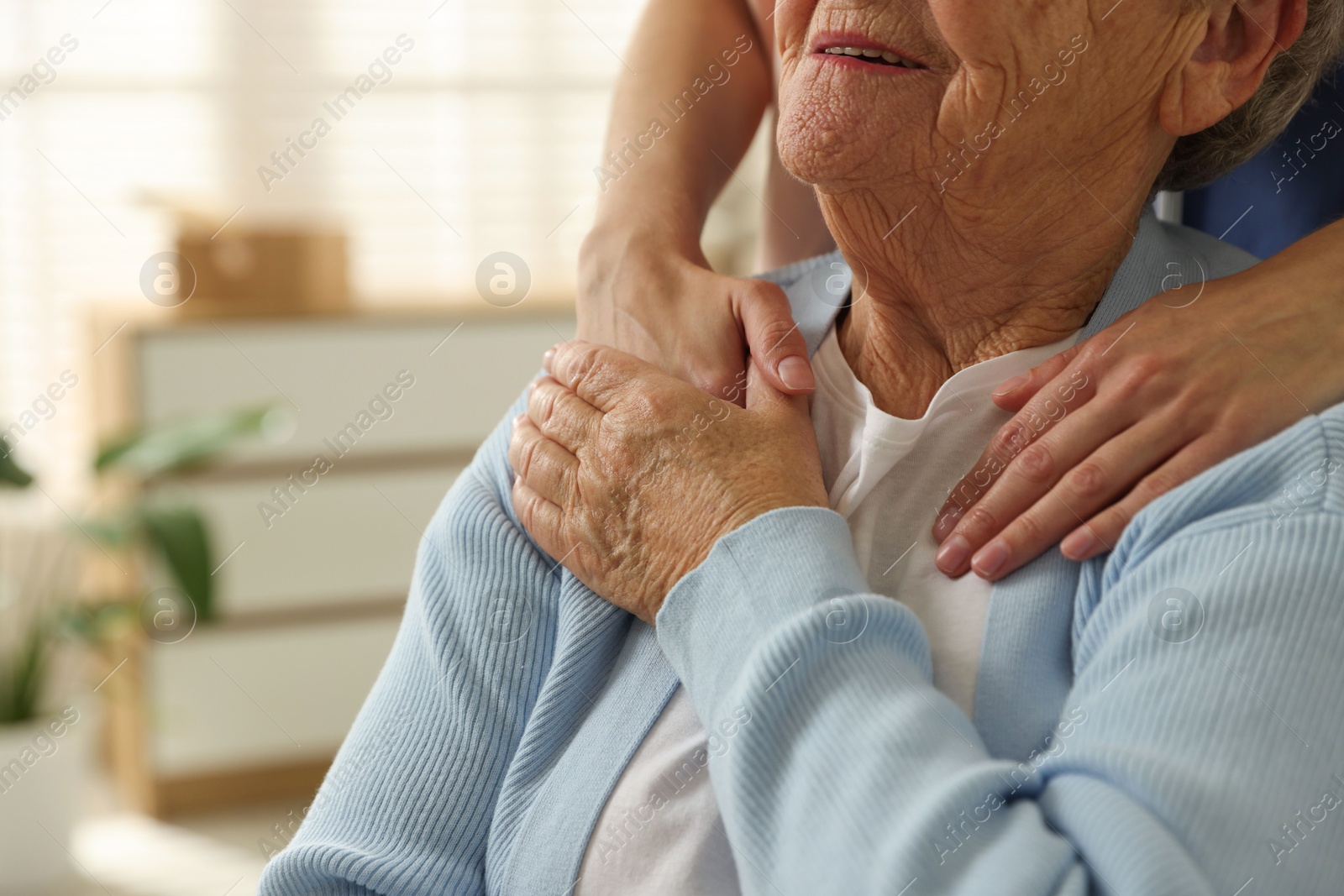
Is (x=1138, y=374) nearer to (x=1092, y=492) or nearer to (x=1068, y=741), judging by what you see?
(x=1092, y=492)

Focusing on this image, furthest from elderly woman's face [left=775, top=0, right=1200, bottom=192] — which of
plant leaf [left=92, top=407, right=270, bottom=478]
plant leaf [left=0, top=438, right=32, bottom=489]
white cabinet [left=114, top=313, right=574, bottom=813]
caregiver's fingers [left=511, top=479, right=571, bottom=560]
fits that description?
white cabinet [left=114, top=313, right=574, bottom=813]

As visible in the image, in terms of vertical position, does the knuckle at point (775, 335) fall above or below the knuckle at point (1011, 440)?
above

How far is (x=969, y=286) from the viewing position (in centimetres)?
101

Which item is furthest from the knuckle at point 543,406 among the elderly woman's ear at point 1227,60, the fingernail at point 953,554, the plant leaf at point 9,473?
the plant leaf at point 9,473

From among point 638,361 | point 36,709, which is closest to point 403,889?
point 638,361

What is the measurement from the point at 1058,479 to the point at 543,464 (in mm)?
402

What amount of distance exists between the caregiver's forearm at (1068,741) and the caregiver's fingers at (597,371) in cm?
22

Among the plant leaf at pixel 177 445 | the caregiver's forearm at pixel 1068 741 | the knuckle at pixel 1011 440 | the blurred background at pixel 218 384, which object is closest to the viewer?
the caregiver's forearm at pixel 1068 741

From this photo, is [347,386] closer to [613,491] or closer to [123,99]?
[123,99]

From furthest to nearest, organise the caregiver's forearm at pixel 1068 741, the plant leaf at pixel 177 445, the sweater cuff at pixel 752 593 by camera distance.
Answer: the plant leaf at pixel 177 445 → the sweater cuff at pixel 752 593 → the caregiver's forearm at pixel 1068 741

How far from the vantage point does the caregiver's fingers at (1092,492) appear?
841mm

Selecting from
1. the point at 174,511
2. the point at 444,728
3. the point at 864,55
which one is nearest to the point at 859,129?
the point at 864,55

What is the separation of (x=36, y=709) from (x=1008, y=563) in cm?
272

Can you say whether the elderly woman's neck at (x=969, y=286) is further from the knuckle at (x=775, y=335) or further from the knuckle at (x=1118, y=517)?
the knuckle at (x=1118, y=517)
